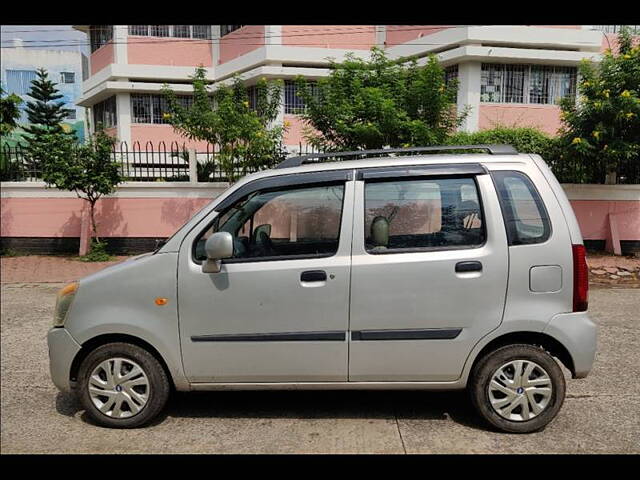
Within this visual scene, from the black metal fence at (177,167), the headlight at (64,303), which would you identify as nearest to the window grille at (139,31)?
the black metal fence at (177,167)

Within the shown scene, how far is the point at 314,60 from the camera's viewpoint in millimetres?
18125

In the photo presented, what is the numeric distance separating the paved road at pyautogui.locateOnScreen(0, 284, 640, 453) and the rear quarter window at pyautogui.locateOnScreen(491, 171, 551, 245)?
139 cm

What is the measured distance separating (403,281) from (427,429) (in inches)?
44.2

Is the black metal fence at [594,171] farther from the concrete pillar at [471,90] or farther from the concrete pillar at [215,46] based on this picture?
the concrete pillar at [215,46]

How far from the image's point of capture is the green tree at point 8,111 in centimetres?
1055

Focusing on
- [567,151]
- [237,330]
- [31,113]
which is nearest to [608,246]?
[567,151]

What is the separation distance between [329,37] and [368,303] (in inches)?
657

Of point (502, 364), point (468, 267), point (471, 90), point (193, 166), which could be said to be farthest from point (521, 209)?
point (471, 90)

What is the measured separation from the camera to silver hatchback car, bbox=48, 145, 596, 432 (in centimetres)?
350

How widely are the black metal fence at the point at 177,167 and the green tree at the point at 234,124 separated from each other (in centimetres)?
25

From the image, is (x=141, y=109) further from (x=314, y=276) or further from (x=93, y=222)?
(x=314, y=276)

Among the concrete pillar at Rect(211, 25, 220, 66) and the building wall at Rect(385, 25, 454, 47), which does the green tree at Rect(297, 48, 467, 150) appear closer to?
the building wall at Rect(385, 25, 454, 47)

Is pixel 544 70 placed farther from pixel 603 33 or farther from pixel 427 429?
pixel 427 429

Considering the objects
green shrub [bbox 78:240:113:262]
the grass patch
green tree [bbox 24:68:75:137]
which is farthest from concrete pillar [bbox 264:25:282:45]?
green tree [bbox 24:68:75:137]
